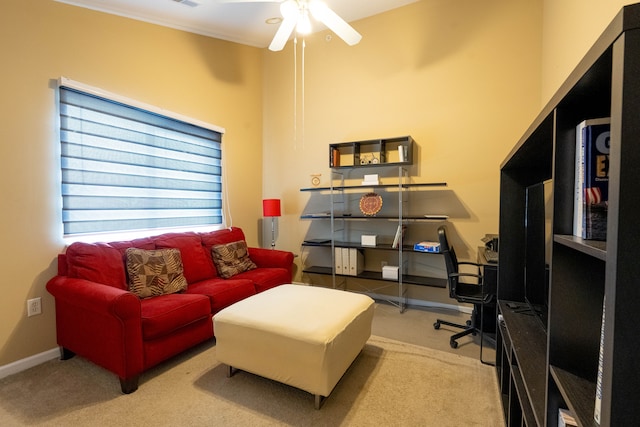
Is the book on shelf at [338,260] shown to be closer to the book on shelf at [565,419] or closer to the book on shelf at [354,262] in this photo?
the book on shelf at [354,262]

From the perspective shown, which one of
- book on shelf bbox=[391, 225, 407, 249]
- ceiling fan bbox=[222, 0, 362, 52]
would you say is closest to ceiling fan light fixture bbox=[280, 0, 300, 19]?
ceiling fan bbox=[222, 0, 362, 52]

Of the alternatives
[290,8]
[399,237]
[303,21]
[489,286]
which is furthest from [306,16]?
[489,286]

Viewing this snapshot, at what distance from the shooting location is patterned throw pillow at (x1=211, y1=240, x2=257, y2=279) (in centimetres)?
316

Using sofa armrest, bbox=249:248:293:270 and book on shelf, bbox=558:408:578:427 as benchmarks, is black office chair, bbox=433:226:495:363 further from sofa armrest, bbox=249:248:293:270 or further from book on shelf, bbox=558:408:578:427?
sofa armrest, bbox=249:248:293:270

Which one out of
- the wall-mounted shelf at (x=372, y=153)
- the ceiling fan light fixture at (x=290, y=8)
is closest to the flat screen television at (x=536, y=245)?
the wall-mounted shelf at (x=372, y=153)

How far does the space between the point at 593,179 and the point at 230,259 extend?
10.2 ft

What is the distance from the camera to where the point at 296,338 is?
1.70m

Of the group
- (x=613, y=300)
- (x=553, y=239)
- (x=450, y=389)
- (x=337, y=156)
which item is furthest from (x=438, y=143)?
(x=613, y=300)

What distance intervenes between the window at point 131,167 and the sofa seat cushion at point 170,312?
39.0 inches

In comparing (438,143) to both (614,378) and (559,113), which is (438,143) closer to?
(559,113)

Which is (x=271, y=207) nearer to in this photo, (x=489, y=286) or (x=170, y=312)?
(x=170, y=312)

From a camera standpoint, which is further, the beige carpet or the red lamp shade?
the red lamp shade

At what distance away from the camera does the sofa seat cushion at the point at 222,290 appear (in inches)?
99.2

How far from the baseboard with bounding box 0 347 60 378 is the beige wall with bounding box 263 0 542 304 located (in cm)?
303
